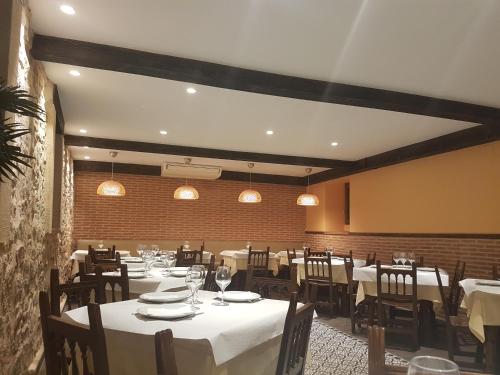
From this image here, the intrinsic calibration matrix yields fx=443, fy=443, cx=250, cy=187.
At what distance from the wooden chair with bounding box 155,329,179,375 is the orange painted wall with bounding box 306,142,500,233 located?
20.1 ft

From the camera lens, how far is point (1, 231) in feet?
8.31

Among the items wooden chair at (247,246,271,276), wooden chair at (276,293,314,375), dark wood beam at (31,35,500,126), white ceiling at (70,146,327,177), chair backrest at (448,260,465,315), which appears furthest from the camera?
white ceiling at (70,146,327,177)

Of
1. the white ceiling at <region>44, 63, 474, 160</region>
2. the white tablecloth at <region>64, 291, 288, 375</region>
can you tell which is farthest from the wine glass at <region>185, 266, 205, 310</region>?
the white ceiling at <region>44, 63, 474, 160</region>

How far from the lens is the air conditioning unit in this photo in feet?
31.4

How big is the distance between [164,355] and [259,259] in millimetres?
7141

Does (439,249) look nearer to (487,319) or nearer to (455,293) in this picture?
(455,293)

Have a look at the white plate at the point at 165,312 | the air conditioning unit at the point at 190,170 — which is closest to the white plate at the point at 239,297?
the white plate at the point at 165,312

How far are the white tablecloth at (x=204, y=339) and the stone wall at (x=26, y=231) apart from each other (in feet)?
2.98

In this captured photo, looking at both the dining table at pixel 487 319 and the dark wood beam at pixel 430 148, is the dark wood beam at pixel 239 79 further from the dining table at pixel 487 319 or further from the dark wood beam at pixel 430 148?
the dining table at pixel 487 319

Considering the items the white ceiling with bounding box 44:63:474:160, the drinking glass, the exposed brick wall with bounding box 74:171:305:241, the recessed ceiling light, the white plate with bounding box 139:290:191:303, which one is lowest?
the white plate with bounding box 139:290:191:303

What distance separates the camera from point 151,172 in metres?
10.6

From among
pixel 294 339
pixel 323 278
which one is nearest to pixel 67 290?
pixel 294 339

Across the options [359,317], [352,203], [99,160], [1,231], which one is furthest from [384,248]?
[1,231]

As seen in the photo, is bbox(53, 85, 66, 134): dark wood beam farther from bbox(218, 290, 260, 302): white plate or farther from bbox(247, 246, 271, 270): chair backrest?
bbox(247, 246, 271, 270): chair backrest
